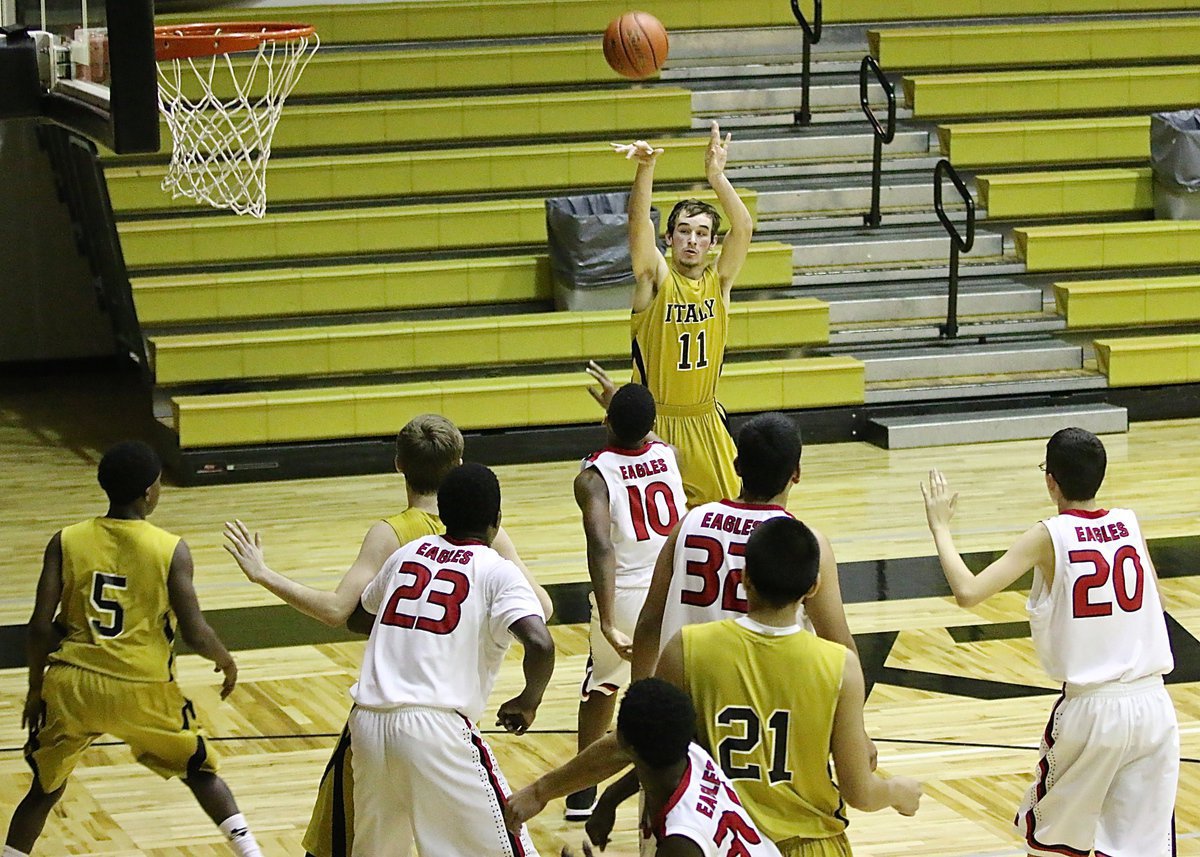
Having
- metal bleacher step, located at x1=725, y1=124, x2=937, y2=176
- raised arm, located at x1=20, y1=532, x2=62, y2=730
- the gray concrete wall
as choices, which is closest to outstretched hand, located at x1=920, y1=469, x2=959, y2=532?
raised arm, located at x1=20, y1=532, x2=62, y2=730

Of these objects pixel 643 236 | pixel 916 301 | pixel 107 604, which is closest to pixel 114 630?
pixel 107 604

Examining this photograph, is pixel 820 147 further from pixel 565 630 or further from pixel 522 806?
pixel 522 806

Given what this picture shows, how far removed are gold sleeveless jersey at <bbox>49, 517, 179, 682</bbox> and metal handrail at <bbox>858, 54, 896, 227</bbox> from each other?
810 centimetres

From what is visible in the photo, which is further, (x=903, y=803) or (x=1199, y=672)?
(x=1199, y=672)

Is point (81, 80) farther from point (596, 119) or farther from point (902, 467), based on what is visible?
point (596, 119)

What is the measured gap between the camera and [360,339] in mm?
10688

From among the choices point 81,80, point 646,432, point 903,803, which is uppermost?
point 81,80

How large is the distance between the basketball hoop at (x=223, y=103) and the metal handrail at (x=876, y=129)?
12.4 feet

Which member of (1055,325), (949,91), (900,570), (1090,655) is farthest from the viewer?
(949,91)

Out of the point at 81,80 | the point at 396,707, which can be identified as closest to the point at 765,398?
the point at 81,80

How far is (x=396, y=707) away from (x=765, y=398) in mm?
7362

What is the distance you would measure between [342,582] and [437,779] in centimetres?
59

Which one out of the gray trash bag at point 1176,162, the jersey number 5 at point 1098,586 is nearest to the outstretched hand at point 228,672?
the jersey number 5 at point 1098,586

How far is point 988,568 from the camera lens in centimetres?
408
